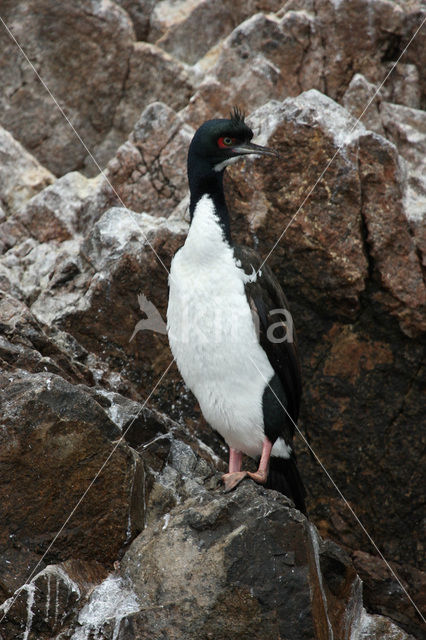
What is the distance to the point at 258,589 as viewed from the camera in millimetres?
4020

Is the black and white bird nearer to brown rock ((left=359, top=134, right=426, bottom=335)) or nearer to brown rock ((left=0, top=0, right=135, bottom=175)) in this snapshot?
brown rock ((left=359, top=134, right=426, bottom=335))

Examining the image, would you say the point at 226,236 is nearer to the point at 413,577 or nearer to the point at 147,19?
the point at 413,577

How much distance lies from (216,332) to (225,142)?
4.59ft

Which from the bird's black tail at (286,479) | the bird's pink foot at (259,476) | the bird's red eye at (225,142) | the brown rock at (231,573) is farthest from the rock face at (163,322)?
the bird's red eye at (225,142)

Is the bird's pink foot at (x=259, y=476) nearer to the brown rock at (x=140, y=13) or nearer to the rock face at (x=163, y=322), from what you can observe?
the rock face at (x=163, y=322)

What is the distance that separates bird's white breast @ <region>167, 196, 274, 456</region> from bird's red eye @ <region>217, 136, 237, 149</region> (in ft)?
1.34

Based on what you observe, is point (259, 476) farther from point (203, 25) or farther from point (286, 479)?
point (203, 25)

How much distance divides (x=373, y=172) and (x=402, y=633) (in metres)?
3.70

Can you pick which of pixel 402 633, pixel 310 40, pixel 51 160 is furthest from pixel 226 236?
pixel 51 160

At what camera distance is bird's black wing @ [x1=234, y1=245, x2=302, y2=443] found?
534 centimetres

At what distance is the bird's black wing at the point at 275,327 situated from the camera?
210 inches

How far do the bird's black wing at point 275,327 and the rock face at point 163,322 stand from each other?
2.86ft

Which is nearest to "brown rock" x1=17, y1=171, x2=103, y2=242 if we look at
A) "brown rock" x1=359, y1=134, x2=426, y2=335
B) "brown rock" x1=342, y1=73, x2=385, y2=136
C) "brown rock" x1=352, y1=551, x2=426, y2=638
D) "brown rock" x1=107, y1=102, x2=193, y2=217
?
"brown rock" x1=107, y1=102, x2=193, y2=217

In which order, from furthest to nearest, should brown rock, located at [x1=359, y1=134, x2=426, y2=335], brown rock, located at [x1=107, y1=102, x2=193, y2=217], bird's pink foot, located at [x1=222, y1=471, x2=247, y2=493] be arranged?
brown rock, located at [x1=107, y1=102, x2=193, y2=217] < brown rock, located at [x1=359, y1=134, x2=426, y2=335] < bird's pink foot, located at [x1=222, y1=471, x2=247, y2=493]
